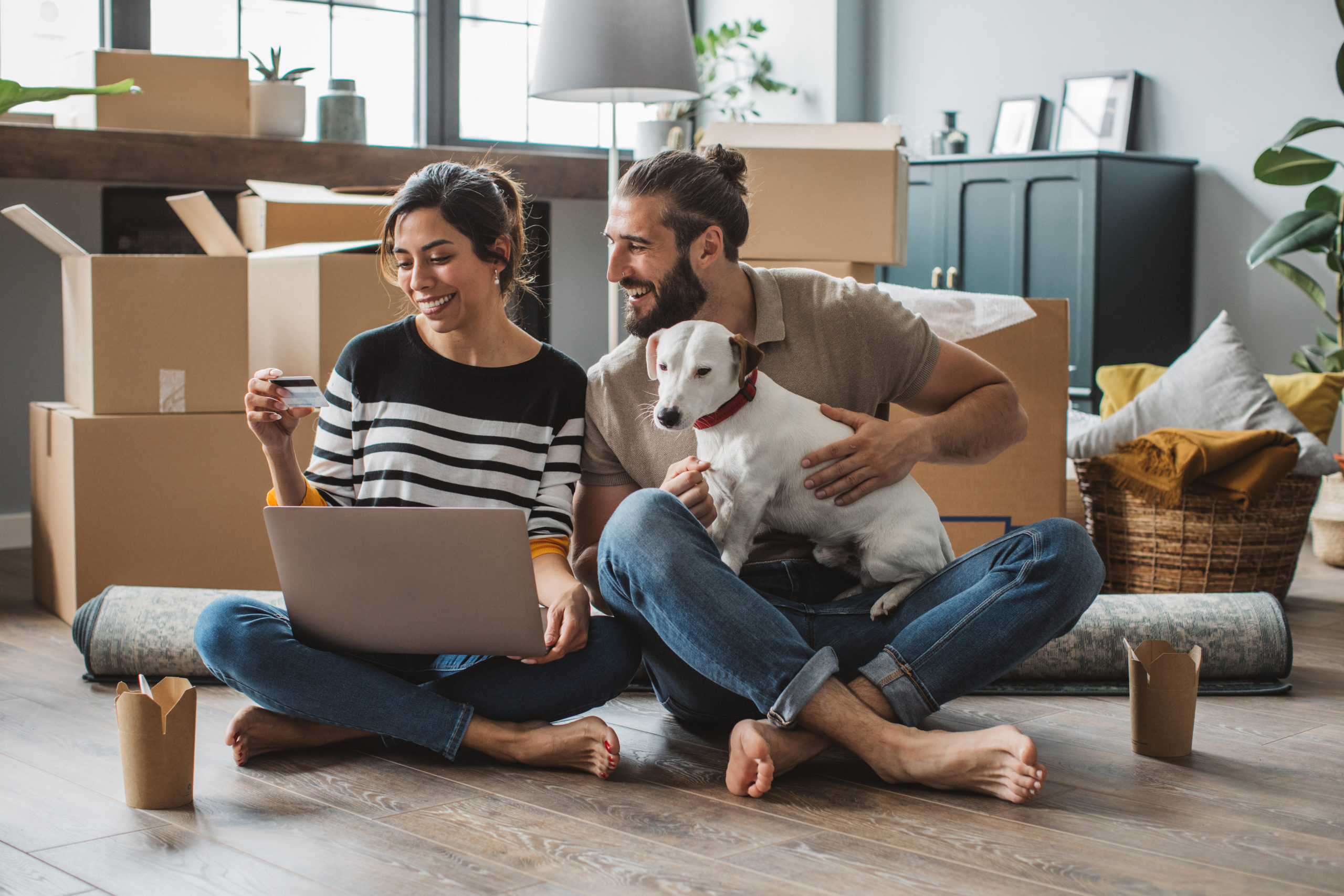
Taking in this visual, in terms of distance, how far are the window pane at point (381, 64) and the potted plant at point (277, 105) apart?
34.2 inches

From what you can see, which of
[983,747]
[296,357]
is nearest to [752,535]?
[983,747]

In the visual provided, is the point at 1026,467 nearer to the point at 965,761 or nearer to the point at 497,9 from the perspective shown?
the point at 965,761

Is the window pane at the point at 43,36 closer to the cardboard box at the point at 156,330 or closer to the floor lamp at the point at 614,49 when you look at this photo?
the cardboard box at the point at 156,330

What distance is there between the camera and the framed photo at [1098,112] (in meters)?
Answer: 4.52

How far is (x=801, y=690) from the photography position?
59.5 inches

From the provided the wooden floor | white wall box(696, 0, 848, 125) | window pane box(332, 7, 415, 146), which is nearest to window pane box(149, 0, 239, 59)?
window pane box(332, 7, 415, 146)

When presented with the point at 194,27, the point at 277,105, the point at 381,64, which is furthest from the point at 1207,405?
the point at 194,27

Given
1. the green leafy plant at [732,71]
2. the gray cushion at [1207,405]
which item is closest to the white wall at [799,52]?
the green leafy plant at [732,71]

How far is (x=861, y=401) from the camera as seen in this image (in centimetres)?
183

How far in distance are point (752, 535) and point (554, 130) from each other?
3.63m

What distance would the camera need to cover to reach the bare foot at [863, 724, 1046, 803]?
148 centimetres

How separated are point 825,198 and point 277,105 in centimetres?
163

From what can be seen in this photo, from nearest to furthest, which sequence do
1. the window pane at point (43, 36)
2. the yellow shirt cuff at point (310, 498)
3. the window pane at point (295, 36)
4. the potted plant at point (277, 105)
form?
the yellow shirt cuff at point (310, 498) < the potted plant at point (277, 105) < the window pane at point (43, 36) < the window pane at point (295, 36)

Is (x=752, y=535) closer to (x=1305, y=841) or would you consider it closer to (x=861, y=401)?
(x=861, y=401)
